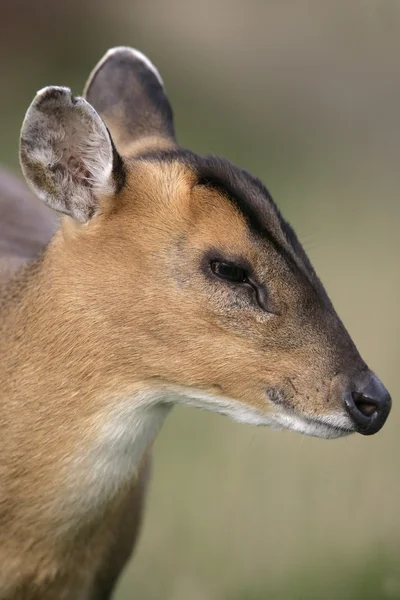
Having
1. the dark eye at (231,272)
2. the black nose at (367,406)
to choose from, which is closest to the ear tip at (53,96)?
the dark eye at (231,272)

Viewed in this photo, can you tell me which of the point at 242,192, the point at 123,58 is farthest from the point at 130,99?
the point at 242,192

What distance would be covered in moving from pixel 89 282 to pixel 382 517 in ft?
10.6

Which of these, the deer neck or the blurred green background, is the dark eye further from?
the blurred green background

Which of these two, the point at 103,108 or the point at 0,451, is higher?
the point at 103,108

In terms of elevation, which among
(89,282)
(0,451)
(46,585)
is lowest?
(46,585)

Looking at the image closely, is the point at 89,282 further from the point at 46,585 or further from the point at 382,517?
the point at 382,517

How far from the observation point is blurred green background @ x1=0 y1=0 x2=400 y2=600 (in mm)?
7625

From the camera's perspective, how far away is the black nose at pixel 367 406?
16.0 ft

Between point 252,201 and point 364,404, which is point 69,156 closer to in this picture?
point 252,201

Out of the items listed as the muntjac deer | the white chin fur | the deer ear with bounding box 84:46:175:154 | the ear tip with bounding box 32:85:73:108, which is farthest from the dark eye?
the deer ear with bounding box 84:46:175:154

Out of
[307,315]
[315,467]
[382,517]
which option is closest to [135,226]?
[307,315]

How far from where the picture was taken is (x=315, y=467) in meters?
8.66

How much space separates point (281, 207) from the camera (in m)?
13.4

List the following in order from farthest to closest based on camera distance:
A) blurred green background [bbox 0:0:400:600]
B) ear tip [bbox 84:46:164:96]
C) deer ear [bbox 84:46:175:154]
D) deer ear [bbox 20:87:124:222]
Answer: blurred green background [bbox 0:0:400:600], ear tip [bbox 84:46:164:96], deer ear [bbox 84:46:175:154], deer ear [bbox 20:87:124:222]
